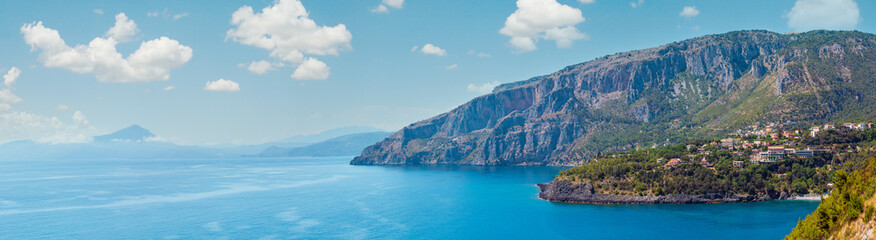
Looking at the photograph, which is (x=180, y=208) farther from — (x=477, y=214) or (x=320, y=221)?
(x=477, y=214)

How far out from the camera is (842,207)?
49.8 m

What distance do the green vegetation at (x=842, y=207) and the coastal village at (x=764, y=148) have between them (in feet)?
272

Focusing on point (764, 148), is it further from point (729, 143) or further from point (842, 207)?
point (842, 207)

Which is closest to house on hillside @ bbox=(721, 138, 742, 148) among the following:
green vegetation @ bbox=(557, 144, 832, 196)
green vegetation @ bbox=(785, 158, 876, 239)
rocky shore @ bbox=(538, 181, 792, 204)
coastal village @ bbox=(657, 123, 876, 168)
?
coastal village @ bbox=(657, 123, 876, 168)

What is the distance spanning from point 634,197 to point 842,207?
72.8m

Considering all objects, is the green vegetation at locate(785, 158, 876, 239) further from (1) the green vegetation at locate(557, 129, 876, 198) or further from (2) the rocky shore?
(1) the green vegetation at locate(557, 129, 876, 198)

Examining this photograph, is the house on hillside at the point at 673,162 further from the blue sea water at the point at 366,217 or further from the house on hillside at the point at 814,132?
the house on hillside at the point at 814,132

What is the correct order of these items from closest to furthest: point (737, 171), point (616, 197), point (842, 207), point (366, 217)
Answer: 1. point (842, 207)
2. point (366, 217)
3. point (616, 197)
4. point (737, 171)

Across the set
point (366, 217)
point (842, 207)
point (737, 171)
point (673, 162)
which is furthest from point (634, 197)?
point (842, 207)

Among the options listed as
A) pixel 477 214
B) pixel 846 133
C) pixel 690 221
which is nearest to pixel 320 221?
pixel 477 214

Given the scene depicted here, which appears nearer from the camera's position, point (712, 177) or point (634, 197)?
point (634, 197)

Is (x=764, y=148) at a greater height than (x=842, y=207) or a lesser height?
greater

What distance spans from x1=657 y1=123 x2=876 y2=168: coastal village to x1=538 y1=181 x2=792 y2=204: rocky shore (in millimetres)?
15616

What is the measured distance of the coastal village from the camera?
130625 millimetres
